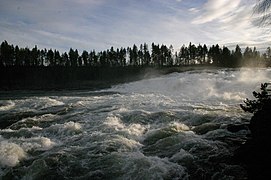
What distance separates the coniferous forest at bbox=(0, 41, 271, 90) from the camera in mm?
65887

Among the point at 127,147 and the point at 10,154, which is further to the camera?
the point at 127,147

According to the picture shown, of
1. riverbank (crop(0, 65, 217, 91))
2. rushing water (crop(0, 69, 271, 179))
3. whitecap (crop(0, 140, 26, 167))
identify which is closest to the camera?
rushing water (crop(0, 69, 271, 179))

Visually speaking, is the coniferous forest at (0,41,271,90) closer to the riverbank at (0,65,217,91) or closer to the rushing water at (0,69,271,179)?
the riverbank at (0,65,217,91)

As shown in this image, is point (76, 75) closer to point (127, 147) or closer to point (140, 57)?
point (140, 57)

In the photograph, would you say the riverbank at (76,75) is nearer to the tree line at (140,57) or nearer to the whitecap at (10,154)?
the tree line at (140,57)

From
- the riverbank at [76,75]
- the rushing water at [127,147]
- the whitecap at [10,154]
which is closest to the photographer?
the rushing water at [127,147]

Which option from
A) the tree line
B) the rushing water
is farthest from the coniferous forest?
the rushing water

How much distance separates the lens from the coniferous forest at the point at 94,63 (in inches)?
2594

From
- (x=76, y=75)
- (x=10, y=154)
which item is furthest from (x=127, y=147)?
(x=76, y=75)

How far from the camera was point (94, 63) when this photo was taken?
94500 mm

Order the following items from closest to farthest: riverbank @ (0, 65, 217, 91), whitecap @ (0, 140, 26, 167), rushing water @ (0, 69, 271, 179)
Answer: rushing water @ (0, 69, 271, 179) → whitecap @ (0, 140, 26, 167) → riverbank @ (0, 65, 217, 91)

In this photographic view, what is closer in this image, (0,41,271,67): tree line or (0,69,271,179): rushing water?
(0,69,271,179): rushing water

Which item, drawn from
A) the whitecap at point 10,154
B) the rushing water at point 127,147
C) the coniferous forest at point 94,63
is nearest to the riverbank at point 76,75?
the coniferous forest at point 94,63

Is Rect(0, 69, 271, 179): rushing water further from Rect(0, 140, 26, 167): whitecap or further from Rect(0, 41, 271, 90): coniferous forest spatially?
Rect(0, 41, 271, 90): coniferous forest
